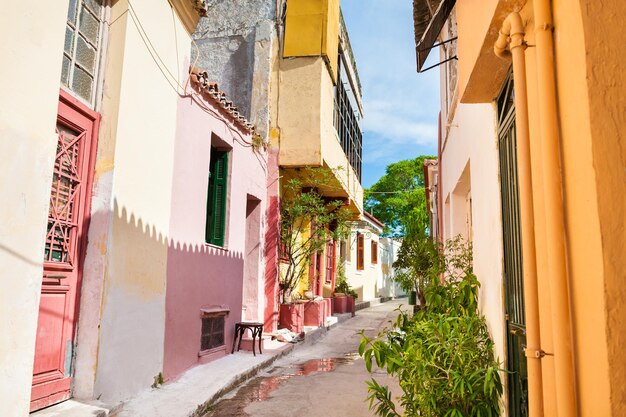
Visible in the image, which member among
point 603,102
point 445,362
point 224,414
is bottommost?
point 224,414

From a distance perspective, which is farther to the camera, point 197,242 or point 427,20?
point 197,242

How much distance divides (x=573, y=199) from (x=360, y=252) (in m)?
23.0

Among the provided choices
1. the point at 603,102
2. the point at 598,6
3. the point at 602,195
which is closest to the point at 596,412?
the point at 602,195

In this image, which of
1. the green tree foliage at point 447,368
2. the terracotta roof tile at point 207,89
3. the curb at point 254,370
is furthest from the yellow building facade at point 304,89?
the green tree foliage at point 447,368

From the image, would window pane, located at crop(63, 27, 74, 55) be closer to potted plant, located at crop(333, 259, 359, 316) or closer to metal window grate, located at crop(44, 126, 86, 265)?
metal window grate, located at crop(44, 126, 86, 265)

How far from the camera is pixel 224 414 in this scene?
5652 mm

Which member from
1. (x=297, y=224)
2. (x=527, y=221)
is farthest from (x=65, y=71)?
→ (x=297, y=224)

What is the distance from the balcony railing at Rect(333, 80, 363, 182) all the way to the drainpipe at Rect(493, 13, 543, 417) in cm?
1056

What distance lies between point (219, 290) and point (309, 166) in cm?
376

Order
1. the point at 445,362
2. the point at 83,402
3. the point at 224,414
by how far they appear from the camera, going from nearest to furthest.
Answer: the point at 445,362 < the point at 83,402 < the point at 224,414

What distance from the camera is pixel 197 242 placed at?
7629 millimetres

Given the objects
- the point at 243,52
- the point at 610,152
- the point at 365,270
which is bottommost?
the point at 610,152

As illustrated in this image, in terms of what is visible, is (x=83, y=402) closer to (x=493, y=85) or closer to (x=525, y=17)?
(x=493, y=85)

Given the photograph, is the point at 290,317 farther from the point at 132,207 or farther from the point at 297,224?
the point at 132,207
